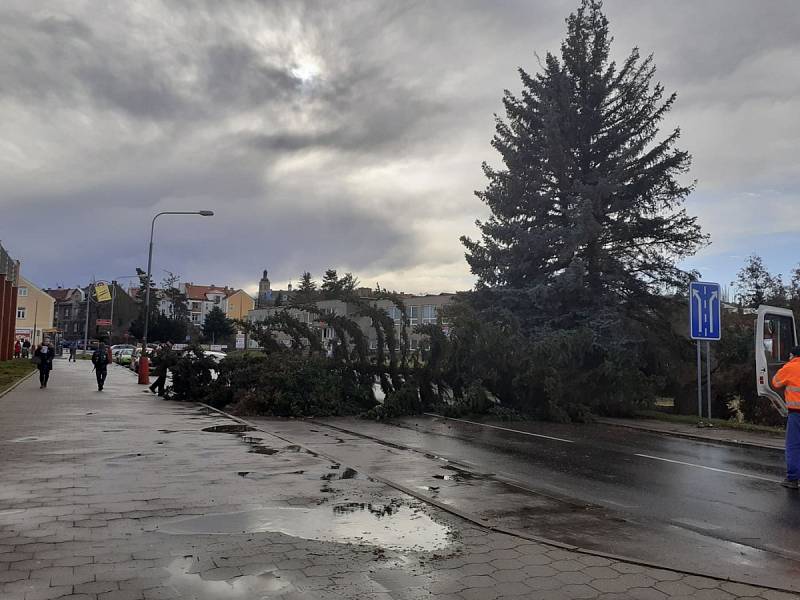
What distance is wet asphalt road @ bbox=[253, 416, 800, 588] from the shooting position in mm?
5754

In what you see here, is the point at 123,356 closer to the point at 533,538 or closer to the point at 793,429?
the point at 793,429

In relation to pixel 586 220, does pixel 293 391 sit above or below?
below

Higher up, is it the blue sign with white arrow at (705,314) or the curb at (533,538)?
the blue sign with white arrow at (705,314)

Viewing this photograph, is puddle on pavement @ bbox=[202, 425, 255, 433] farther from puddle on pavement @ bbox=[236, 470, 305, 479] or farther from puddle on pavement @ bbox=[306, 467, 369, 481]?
puddle on pavement @ bbox=[306, 467, 369, 481]

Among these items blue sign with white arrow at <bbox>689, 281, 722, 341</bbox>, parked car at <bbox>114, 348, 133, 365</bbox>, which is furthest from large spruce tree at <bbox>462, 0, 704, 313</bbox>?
parked car at <bbox>114, 348, 133, 365</bbox>

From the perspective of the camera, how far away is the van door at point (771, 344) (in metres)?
11.6

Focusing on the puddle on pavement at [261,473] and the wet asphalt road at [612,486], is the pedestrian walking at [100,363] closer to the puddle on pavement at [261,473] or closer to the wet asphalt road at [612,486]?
the wet asphalt road at [612,486]

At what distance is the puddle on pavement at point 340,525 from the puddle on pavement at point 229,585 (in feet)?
3.20

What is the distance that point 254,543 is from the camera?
17.3ft

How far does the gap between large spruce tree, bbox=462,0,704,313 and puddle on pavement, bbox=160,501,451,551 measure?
14.9m

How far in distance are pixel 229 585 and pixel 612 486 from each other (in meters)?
5.79

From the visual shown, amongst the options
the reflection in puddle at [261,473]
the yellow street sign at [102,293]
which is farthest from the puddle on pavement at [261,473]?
the yellow street sign at [102,293]

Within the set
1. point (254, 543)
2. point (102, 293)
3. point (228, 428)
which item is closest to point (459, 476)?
point (254, 543)

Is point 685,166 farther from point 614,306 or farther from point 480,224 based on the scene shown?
point 480,224
